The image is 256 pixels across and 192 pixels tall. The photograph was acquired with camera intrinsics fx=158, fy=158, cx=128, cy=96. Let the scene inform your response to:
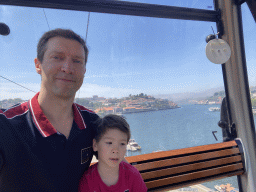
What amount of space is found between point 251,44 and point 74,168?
7.79 feet

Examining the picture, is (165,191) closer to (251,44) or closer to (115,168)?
(115,168)

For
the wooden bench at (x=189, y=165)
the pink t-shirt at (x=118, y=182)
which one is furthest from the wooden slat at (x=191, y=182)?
the pink t-shirt at (x=118, y=182)

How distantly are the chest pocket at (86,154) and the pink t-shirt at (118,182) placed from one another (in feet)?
0.24

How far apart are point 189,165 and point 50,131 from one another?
1.51 metres

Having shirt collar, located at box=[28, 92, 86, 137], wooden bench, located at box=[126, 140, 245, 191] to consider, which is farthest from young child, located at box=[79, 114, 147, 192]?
wooden bench, located at box=[126, 140, 245, 191]

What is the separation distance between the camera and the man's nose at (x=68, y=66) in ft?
2.58

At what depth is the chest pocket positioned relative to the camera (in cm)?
88

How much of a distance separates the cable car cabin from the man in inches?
29.9

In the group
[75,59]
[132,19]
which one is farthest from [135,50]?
[75,59]

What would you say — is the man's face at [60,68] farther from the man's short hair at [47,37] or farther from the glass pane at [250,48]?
the glass pane at [250,48]

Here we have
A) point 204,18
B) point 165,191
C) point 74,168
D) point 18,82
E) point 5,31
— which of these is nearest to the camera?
point 74,168

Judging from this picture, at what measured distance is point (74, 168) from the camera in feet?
2.75

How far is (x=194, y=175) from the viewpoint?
1.70 meters

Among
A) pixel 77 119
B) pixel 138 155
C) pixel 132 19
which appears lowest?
pixel 138 155
